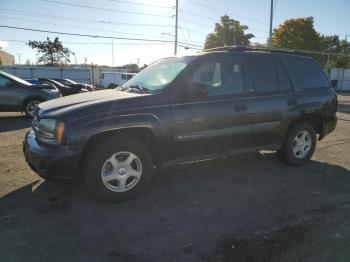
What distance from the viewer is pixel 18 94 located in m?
10.6

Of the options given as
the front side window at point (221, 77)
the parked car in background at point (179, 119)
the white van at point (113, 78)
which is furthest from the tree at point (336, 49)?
the front side window at point (221, 77)

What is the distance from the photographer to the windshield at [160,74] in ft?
14.2

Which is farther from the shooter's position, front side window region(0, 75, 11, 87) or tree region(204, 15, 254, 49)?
tree region(204, 15, 254, 49)

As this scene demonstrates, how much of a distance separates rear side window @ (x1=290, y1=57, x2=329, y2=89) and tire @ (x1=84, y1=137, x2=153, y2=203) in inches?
124

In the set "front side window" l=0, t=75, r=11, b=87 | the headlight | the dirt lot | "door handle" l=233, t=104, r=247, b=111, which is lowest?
the dirt lot

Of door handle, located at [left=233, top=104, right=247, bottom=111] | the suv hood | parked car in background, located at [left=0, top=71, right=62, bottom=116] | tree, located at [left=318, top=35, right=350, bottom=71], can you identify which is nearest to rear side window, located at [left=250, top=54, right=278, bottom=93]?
door handle, located at [left=233, top=104, right=247, bottom=111]

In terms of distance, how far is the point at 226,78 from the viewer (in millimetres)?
4668

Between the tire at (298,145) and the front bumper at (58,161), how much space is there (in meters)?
3.53

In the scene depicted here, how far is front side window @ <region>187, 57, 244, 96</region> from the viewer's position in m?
4.43

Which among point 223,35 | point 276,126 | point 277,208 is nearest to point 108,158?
point 277,208

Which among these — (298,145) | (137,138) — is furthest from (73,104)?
(298,145)

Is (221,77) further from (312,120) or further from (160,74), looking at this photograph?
(312,120)

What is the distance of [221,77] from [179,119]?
103cm

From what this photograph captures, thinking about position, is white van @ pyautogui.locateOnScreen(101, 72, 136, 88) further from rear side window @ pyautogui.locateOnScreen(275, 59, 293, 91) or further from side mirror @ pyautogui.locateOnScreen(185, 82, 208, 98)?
side mirror @ pyautogui.locateOnScreen(185, 82, 208, 98)
